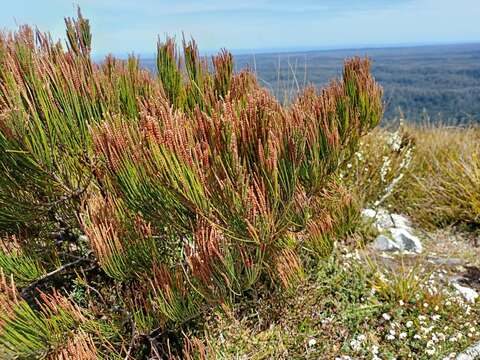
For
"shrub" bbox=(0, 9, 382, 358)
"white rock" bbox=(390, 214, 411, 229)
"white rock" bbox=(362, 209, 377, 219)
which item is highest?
"shrub" bbox=(0, 9, 382, 358)

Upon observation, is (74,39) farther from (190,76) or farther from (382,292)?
(382,292)

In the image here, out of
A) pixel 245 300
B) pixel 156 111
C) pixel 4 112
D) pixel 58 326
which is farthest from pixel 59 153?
pixel 245 300

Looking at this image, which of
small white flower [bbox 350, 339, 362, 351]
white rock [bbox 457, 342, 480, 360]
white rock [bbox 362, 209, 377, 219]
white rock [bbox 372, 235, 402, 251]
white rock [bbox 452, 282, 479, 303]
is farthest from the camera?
white rock [bbox 362, 209, 377, 219]

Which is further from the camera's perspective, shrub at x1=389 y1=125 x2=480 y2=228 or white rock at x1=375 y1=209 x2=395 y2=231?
shrub at x1=389 y1=125 x2=480 y2=228

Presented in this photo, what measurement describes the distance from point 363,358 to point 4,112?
1.96m

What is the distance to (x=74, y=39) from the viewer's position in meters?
2.41

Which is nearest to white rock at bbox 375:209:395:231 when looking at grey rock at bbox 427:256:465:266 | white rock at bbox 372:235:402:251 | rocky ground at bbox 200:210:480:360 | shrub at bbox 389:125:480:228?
white rock at bbox 372:235:402:251

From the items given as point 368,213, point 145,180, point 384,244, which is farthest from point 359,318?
point 145,180

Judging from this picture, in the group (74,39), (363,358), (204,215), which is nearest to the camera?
(204,215)

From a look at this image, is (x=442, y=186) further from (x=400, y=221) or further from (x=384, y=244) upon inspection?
(x=384, y=244)

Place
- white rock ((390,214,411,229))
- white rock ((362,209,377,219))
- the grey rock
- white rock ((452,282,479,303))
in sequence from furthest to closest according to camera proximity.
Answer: white rock ((390,214,411,229)) < white rock ((362,209,377,219)) < the grey rock < white rock ((452,282,479,303))

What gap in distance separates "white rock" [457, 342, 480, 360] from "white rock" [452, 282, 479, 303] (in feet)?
1.45

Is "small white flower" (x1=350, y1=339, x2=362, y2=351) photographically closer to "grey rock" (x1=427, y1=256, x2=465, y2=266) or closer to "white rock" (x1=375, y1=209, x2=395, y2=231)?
"grey rock" (x1=427, y1=256, x2=465, y2=266)

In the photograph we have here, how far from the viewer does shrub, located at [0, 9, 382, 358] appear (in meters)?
1.39
